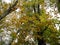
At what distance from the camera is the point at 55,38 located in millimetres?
16422

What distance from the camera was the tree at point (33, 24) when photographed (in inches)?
620

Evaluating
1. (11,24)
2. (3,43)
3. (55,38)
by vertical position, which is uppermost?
(11,24)

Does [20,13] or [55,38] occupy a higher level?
[20,13]

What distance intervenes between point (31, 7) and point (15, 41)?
4.20m

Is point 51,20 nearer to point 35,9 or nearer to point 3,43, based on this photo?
point 35,9

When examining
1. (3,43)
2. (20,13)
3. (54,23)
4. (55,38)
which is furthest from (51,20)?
(3,43)

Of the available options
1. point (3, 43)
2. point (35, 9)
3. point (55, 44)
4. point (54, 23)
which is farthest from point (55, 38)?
point (3, 43)

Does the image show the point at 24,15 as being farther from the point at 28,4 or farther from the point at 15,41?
the point at 15,41

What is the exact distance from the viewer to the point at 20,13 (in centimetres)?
1678

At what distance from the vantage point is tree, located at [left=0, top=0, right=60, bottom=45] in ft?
51.7

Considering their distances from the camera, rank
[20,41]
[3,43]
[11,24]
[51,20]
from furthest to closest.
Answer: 1. [3,43]
2. [20,41]
3. [11,24]
4. [51,20]

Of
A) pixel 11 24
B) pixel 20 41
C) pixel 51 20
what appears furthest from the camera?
pixel 20 41

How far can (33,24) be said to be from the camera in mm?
16281

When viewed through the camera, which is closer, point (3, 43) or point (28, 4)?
point (28, 4)
